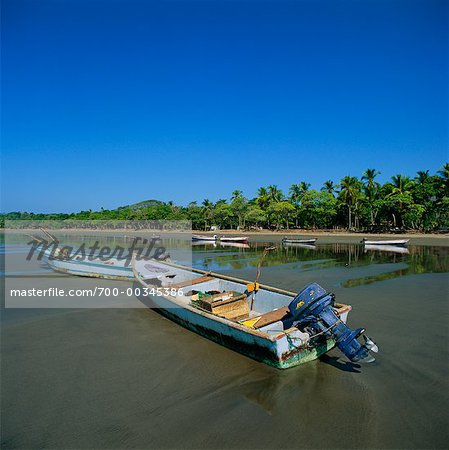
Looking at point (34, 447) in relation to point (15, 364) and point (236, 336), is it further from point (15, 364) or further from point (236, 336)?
point (236, 336)

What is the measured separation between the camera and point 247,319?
29.0ft

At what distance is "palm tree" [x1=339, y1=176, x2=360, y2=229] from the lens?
53959 mm

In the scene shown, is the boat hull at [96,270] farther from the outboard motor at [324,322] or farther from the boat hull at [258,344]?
the outboard motor at [324,322]

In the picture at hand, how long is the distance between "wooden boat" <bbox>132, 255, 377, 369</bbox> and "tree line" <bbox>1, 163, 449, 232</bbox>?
44405mm

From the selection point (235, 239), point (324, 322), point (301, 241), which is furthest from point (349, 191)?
point (324, 322)

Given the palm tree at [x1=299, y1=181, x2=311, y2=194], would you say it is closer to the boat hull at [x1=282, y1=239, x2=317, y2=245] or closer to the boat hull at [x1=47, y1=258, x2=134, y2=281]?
the boat hull at [x1=282, y1=239, x2=317, y2=245]

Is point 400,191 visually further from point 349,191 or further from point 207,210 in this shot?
point 207,210

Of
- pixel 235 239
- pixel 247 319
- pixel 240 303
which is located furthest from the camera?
pixel 235 239

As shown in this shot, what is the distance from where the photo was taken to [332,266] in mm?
22016

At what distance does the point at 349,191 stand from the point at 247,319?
5038 centimetres

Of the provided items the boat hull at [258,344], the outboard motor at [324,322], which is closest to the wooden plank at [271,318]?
the boat hull at [258,344]

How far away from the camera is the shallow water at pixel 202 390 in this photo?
16.6ft

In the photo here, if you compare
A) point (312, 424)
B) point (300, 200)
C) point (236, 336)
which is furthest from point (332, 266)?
point (300, 200)

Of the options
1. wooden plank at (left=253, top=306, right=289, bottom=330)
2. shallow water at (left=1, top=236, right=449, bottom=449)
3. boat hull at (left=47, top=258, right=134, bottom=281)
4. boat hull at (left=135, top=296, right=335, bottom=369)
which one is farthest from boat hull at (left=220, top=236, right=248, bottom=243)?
wooden plank at (left=253, top=306, right=289, bottom=330)
